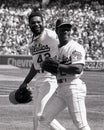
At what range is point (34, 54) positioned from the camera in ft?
24.0

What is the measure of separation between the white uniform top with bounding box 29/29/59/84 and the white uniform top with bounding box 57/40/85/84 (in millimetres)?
919

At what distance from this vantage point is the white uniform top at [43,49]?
7.23m

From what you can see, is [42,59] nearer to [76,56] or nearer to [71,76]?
[71,76]

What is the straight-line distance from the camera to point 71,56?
6164mm

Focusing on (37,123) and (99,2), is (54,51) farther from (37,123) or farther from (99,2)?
(99,2)

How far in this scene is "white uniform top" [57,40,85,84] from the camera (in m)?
6.11

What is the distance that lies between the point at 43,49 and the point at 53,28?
75.0 ft

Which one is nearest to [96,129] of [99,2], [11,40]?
[11,40]

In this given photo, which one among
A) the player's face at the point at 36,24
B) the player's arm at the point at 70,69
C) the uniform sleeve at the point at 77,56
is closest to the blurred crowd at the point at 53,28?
the player's face at the point at 36,24

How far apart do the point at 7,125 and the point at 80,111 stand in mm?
4258

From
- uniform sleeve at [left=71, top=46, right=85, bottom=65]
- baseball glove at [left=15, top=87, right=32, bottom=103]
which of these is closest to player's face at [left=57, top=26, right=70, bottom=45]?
uniform sleeve at [left=71, top=46, right=85, bottom=65]

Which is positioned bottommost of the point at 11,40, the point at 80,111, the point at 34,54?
the point at 11,40

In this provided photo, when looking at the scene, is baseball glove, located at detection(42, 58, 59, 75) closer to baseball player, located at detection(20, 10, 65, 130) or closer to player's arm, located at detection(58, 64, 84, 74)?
player's arm, located at detection(58, 64, 84, 74)

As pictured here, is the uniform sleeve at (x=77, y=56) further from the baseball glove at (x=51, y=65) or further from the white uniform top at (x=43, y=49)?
the white uniform top at (x=43, y=49)
